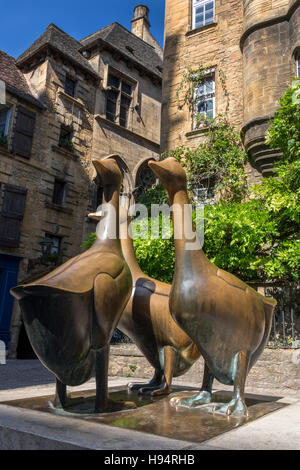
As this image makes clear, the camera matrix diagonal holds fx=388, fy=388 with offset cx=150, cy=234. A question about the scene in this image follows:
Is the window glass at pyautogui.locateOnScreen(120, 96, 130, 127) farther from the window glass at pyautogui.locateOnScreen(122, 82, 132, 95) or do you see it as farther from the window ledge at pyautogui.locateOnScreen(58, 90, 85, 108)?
the window ledge at pyautogui.locateOnScreen(58, 90, 85, 108)

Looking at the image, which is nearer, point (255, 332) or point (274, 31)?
point (255, 332)

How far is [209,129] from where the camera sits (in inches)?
519

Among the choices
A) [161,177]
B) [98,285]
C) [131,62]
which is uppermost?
[131,62]

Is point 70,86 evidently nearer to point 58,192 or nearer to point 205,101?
point 58,192

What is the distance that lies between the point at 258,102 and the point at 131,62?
11831mm

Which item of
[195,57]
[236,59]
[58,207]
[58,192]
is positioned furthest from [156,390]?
[58,192]

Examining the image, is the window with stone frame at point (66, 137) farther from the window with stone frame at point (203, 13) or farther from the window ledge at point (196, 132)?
the window with stone frame at point (203, 13)

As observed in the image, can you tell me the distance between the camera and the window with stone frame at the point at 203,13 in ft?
48.1

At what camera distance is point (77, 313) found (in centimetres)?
277

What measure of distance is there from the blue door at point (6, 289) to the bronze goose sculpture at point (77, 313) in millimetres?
11349

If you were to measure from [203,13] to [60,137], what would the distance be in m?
7.90

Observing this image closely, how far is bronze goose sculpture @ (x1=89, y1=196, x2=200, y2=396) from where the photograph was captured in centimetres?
393

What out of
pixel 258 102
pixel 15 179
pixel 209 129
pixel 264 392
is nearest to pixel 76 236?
pixel 15 179

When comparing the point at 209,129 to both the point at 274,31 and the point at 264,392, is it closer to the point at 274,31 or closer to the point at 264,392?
the point at 274,31
